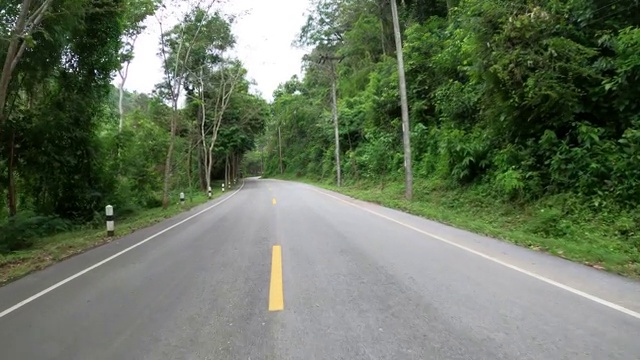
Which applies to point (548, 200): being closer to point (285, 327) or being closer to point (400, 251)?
point (400, 251)

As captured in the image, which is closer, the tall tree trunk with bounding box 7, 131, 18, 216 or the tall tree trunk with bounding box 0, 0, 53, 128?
the tall tree trunk with bounding box 0, 0, 53, 128

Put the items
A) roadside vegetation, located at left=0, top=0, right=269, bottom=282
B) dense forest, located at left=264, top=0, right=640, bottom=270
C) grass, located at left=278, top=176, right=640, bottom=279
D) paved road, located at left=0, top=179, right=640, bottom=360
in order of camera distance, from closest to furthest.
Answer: paved road, located at left=0, top=179, right=640, bottom=360
grass, located at left=278, top=176, right=640, bottom=279
dense forest, located at left=264, top=0, right=640, bottom=270
roadside vegetation, located at left=0, top=0, right=269, bottom=282

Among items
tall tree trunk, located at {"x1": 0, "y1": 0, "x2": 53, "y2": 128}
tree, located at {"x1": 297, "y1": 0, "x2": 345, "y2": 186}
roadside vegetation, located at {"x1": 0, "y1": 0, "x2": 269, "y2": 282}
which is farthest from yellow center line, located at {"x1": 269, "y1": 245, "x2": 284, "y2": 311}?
tree, located at {"x1": 297, "y1": 0, "x2": 345, "y2": 186}

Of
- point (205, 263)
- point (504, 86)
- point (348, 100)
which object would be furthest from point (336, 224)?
point (348, 100)

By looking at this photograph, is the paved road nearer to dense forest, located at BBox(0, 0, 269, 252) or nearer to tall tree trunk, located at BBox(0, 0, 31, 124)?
tall tree trunk, located at BBox(0, 0, 31, 124)

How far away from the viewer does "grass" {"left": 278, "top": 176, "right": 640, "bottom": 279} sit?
6.70 meters

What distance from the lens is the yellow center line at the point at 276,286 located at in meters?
4.54

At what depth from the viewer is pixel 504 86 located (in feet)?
37.5

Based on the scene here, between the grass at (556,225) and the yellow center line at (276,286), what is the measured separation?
15.6 feet

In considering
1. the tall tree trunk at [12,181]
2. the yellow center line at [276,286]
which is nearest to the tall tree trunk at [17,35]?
the tall tree trunk at [12,181]

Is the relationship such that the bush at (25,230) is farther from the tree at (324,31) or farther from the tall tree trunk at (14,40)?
the tree at (324,31)

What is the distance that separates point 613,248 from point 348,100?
30105 millimetres

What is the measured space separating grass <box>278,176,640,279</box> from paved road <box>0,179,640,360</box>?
653 mm

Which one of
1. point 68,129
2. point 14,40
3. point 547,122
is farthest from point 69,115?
point 547,122
